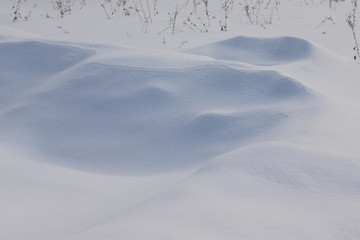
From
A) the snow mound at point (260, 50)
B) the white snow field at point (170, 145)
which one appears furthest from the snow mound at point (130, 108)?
the snow mound at point (260, 50)

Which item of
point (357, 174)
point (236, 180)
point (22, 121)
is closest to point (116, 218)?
point (236, 180)

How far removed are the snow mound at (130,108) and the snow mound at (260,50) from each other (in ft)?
3.05

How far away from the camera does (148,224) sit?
1.09 metres

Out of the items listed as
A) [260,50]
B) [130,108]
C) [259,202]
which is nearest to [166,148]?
[130,108]

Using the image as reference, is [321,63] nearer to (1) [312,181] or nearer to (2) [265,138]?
(2) [265,138]

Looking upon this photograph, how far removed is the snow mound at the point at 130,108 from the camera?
6.05ft

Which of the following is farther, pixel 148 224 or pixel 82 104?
pixel 82 104

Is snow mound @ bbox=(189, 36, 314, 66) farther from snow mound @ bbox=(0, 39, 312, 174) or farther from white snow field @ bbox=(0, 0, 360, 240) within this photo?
snow mound @ bbox=(0, 39, 312, 174)

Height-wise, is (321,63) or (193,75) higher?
(193,75)

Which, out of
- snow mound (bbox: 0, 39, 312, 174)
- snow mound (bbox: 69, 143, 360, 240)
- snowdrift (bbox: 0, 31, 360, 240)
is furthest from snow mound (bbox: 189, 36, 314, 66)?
snow mound (bbox: 69, 143, 360, 240)

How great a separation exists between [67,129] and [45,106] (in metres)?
0.24

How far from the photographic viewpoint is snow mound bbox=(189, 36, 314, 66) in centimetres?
338

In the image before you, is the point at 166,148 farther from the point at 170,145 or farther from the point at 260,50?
the point at 260,50

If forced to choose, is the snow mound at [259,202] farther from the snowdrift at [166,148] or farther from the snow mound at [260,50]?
the snow mound at [260,50]
